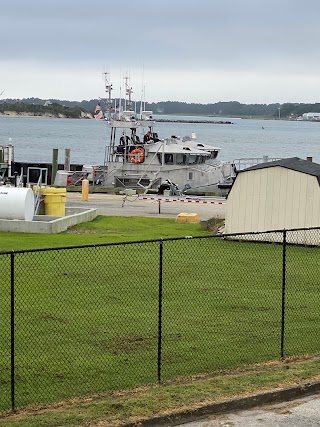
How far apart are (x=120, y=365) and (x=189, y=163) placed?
128 feet

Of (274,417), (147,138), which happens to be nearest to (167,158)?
(147,138)

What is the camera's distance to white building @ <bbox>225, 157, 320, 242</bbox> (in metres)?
25.9

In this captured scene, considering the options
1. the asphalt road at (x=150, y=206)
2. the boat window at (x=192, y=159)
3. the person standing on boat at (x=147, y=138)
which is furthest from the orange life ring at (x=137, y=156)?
the asphalt road at (x=150, y=206)

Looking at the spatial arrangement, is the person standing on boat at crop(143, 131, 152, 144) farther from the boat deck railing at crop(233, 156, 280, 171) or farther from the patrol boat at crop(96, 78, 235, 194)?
the boat deck railing at crop(233, 156, 280, 171)

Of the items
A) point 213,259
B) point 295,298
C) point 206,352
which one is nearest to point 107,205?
point 213,259

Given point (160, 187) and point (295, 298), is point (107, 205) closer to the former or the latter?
point (160, 187)

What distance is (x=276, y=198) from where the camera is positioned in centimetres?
2647

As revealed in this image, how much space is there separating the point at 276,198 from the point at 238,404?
15349 mm

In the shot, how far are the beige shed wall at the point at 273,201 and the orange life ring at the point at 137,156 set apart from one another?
2418 centimetres

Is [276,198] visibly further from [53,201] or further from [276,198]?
[53,201]

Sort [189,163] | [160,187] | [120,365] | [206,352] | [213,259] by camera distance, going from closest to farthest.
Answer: [120,365]
[206,352]
[213,259]
[160,187]
[189,163]

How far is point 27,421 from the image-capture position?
10.6 meters

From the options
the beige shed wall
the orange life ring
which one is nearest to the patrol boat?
the orange life ring

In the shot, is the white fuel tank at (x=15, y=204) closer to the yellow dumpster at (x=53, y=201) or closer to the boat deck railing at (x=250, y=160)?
the yellow dumpster at (x=53, y=201)
